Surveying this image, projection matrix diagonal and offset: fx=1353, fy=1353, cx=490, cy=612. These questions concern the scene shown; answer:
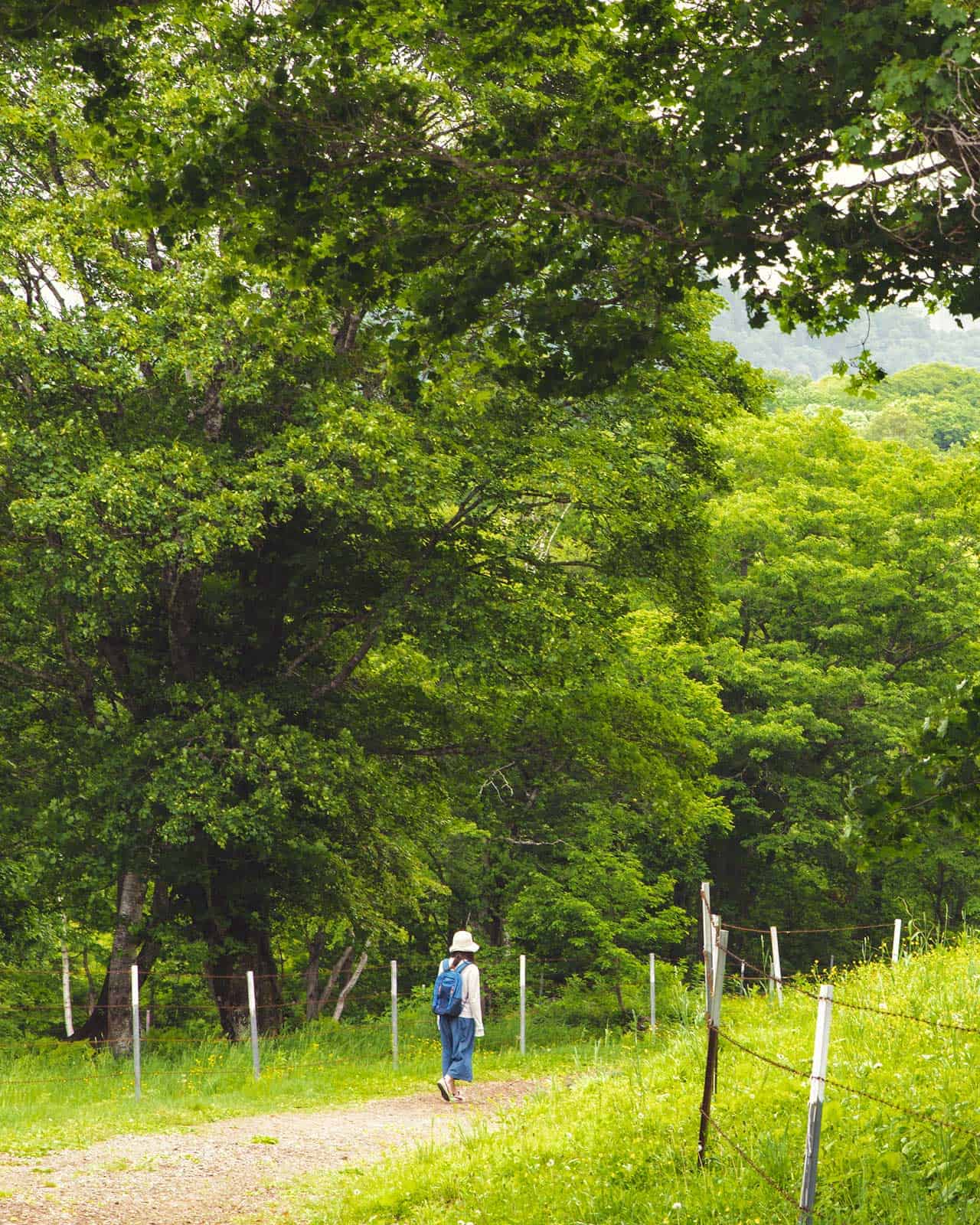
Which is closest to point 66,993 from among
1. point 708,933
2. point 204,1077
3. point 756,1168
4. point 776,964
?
point 204,1077

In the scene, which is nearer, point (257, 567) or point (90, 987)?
point (257, 567)

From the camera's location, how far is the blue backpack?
12.0 metres

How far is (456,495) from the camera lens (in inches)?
619

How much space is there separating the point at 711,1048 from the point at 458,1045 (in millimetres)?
5907

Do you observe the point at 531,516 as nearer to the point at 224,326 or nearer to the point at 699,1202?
the point at 224,326

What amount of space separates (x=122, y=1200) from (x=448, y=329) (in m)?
5.17

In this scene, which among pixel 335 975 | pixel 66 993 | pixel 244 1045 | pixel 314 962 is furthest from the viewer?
pixel 335 975

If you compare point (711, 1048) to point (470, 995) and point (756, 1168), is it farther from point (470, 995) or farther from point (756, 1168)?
point (470, 995)

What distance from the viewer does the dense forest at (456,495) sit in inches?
236

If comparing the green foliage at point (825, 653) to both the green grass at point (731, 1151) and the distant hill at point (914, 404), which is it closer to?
the distant hill at point (914, 404)

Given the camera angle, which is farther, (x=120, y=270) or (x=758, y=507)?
(x=758, y=507)

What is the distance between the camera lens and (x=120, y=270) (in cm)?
1492

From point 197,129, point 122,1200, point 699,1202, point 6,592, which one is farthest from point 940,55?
point 6,592

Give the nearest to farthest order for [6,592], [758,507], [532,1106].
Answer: [532,1106] < [6,592] < [758,507]
